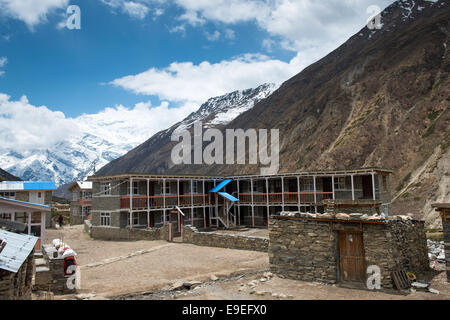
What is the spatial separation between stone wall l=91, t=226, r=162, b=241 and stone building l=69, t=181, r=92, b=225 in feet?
51.8

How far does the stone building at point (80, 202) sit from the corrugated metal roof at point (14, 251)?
3669cm

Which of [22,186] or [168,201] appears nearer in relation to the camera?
[168,201]

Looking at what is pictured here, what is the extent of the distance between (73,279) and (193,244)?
12.2 metres

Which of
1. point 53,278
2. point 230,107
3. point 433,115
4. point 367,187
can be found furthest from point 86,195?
point 230,107

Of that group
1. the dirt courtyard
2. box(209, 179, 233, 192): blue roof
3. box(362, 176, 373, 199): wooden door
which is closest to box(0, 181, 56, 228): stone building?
the dirt courtyard

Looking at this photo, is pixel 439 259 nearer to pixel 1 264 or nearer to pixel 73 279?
pixel 73 279

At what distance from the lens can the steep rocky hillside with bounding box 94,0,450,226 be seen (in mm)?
38219

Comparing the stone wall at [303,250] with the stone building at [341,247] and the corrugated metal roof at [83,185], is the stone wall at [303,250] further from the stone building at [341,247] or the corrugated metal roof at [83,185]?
the corrugated metal roof at [83,185]

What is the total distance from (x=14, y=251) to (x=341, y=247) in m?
9.99

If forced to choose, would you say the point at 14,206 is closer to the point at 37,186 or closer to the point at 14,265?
the point at 14,265

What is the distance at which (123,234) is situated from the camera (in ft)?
87.2

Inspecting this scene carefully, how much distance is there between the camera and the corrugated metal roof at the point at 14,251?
6.07 meters

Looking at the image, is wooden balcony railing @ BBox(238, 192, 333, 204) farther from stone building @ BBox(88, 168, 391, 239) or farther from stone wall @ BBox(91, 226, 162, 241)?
stone wall @ BBox(91, 226, 162, 241)

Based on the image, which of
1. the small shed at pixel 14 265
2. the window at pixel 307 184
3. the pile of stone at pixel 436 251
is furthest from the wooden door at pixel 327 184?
the small shed at pixel 14 265
